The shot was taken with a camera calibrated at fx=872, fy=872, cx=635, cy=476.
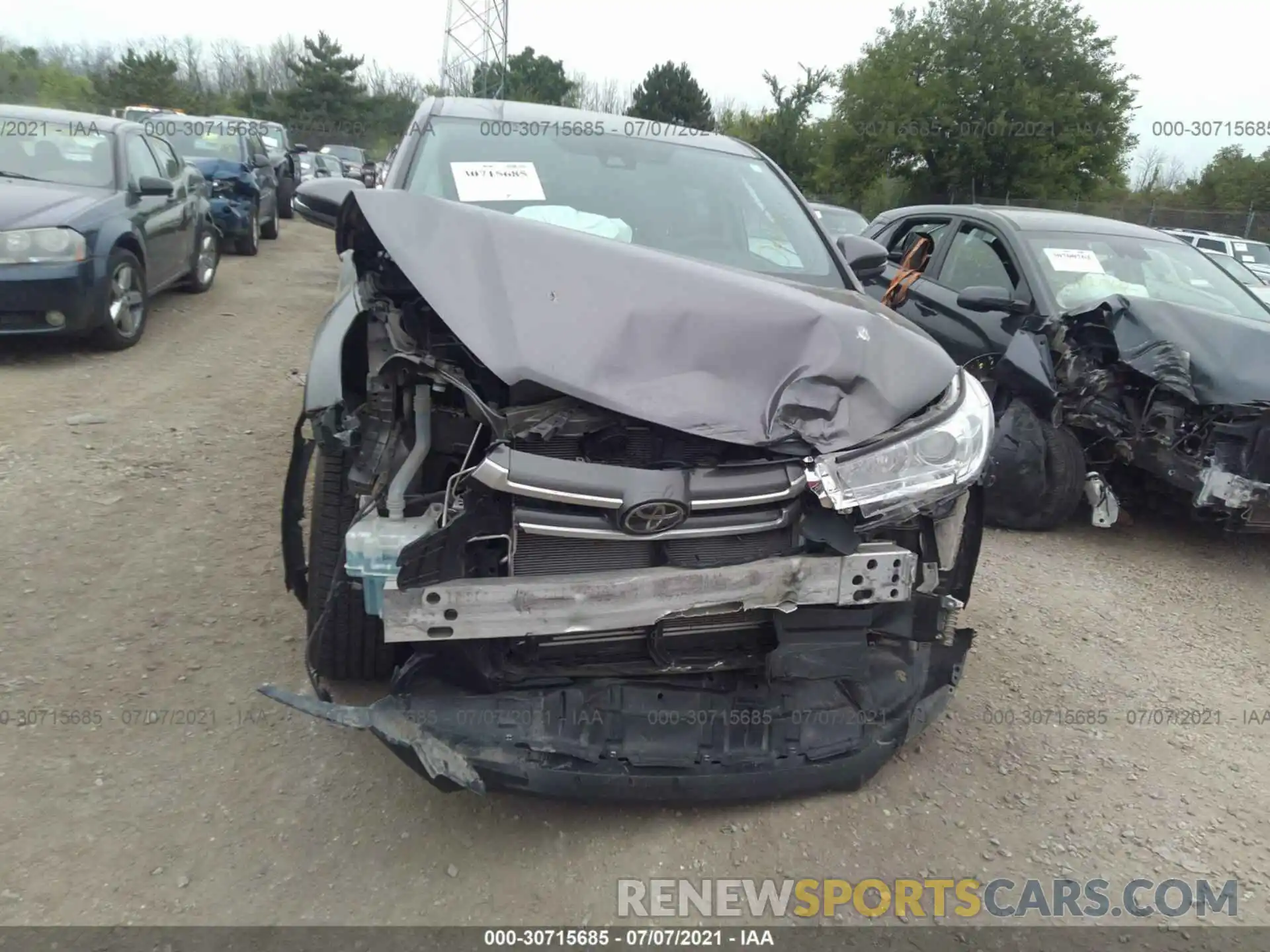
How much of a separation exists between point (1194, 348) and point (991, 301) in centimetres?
100

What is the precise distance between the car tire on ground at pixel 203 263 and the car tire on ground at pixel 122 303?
1.64 meters

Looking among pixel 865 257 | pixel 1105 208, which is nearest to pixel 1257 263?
pixel 1105 208

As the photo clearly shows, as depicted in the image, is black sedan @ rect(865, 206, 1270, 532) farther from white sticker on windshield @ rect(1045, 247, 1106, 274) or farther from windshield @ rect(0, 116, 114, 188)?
windshield @ rect(0, 116, 114, 188)

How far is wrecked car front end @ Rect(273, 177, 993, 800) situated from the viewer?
1994 millimetres

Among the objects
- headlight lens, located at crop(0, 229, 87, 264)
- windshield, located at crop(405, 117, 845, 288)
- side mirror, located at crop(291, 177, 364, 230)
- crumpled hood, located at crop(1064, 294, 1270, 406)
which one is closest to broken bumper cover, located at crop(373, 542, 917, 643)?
windshield, located at crop(405, 117, 845, 288)

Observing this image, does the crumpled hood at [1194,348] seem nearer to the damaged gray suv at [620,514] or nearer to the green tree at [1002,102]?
the damaged gray suv at [620,514]

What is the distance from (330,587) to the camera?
2387mm

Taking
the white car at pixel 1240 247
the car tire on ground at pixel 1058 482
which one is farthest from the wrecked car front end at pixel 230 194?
the white car at pixel 1240 247

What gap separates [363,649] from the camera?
259cm

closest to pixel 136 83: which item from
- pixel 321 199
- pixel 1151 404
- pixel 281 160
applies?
pixel 281 160

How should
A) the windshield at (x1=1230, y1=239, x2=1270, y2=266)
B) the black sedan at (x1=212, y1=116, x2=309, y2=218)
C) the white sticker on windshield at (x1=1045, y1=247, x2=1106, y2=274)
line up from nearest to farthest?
the white sticker on windshield at (x1=1045, y1=247, x2=1106, y2=274), the black sedan at (x1=212, y1=116, x2=309, y2=218), the windshield at (x1=1230, y1=239, x2=1270, y2=266)

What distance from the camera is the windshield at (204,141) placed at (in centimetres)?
1102

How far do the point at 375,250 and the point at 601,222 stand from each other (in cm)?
108

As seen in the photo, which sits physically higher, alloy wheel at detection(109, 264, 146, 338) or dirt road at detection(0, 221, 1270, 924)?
alloy wheel at detection(109, 264, 146, 338)
